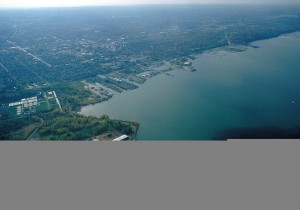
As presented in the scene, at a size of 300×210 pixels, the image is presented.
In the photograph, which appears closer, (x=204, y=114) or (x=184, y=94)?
(x=204, y=114)

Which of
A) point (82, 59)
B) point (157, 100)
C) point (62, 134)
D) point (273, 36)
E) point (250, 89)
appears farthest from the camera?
point (273, 36)

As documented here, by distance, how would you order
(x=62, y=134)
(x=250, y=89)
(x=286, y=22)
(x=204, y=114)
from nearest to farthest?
(x=62, y=134) → (x=204, y=114) → (x=250, y=89) → (x=286, y=22)

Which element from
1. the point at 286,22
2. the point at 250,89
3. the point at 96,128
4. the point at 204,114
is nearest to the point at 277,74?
the point at 250,89

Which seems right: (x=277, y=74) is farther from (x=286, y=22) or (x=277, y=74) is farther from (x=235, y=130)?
(x=286, y=22)

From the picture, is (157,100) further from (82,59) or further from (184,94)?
(82,59)

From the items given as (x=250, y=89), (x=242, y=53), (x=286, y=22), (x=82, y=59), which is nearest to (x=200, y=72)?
(x=250, y=89)

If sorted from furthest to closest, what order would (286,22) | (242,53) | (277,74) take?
1. (286,22)
2. (242,53)
3. (277,74)
